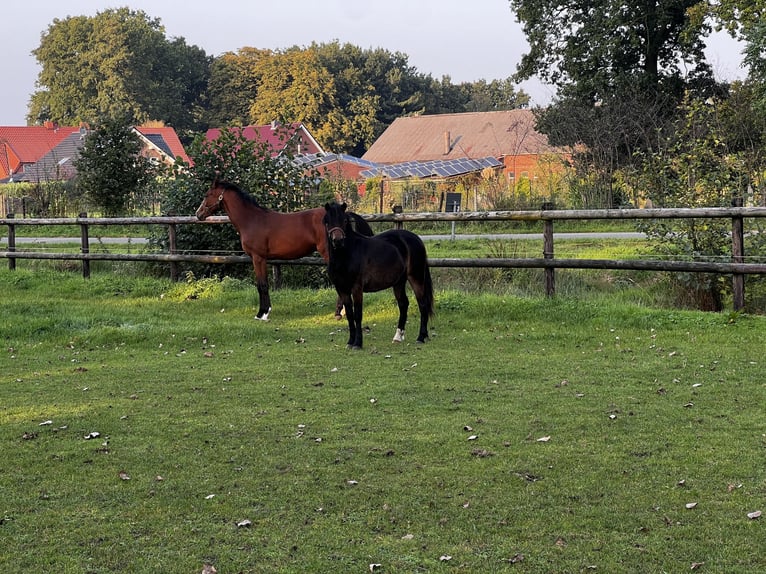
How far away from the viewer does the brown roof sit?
6369 centimetres

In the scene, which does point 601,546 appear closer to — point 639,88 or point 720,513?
point 720,513

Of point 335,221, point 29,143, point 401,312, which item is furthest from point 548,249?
point 29,143

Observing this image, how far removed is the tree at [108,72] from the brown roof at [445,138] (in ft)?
79.9

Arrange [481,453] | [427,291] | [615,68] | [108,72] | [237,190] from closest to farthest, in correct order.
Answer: [481,453]
[427,291]
[237,190]
[615,68]
[108,72]

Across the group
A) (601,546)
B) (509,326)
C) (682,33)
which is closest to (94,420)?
(601,546)

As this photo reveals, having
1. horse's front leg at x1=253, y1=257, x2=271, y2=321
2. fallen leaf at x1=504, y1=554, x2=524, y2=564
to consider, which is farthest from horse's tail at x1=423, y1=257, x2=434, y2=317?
fallen leaf at x1=504, y1=554, x2=524, y2=564

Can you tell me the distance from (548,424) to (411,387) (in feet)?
5.23

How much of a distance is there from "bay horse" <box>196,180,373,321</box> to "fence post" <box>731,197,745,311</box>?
4.59 m

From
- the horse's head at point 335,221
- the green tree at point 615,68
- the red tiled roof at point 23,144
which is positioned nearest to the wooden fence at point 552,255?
the horse's head at point 335,221

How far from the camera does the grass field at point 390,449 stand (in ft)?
12.6

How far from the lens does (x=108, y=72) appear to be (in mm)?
78812

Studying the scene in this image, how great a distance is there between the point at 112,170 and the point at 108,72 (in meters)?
55.1

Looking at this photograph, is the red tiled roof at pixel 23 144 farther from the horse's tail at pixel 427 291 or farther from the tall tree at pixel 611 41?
the horse's tail at pixel 427 291

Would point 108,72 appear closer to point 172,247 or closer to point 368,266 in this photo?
point 172,247
